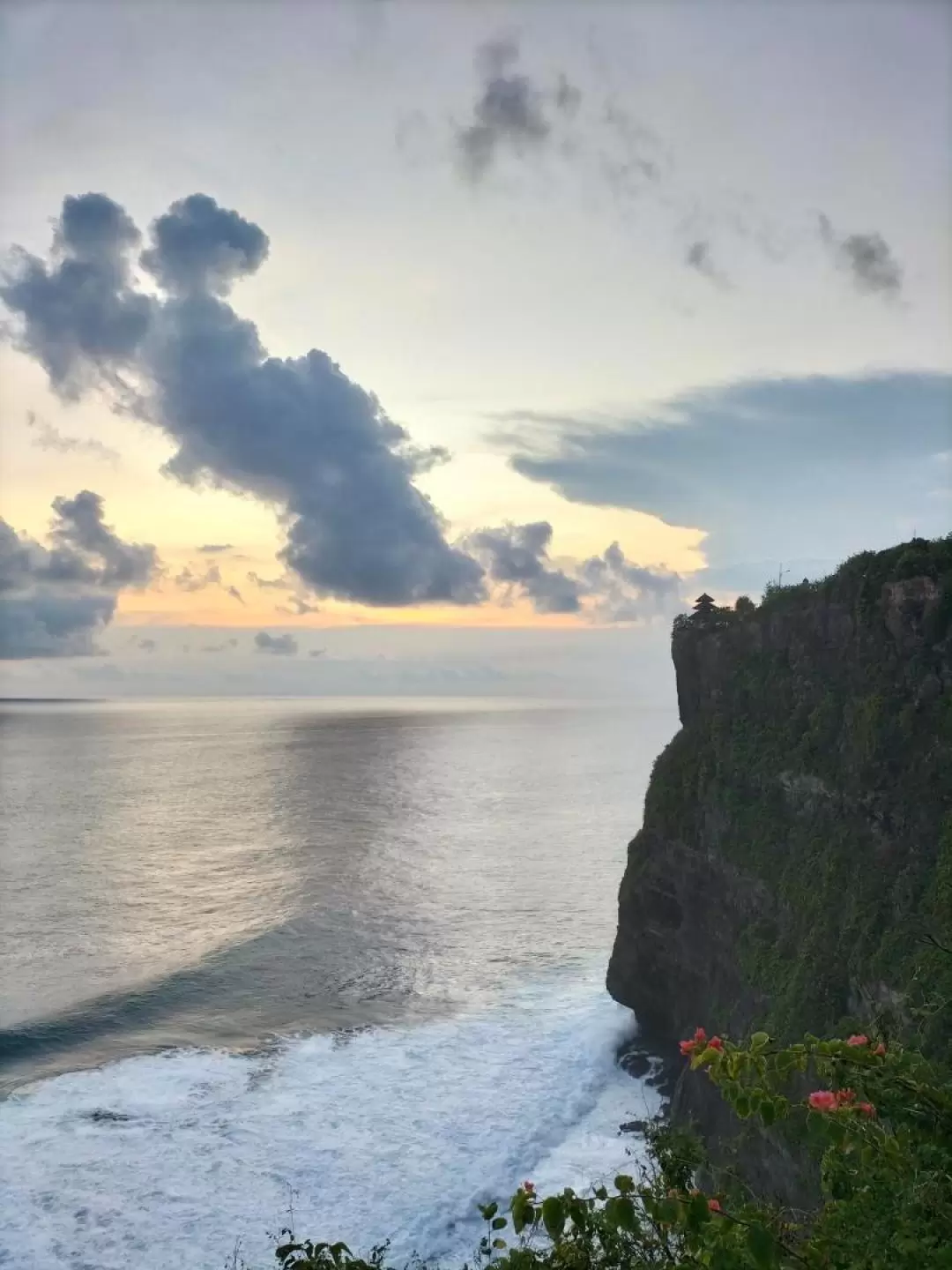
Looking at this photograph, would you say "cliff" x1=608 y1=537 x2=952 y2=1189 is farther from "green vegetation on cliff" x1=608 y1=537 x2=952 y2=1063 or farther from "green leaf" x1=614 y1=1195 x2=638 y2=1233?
"green leaf" x1=614 y1=1195 x2=638 y2=1233

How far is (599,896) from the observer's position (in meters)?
54.5

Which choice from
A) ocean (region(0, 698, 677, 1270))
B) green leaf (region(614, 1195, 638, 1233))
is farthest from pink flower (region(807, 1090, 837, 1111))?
ocean (region(0, 698, 677, 1270))

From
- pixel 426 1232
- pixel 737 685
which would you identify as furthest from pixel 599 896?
pixel 426 1232

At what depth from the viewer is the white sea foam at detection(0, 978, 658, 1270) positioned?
21.9 metres

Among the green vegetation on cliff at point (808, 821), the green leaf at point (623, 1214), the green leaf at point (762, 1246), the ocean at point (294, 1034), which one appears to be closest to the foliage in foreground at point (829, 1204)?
the green leaf at point (623, 1214)

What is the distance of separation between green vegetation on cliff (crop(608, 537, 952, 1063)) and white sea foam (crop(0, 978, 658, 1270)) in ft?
18.8

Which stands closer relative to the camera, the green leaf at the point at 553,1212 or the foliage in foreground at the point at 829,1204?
the green leaf at the point at 553,1212

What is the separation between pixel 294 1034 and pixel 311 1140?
837 centimetres

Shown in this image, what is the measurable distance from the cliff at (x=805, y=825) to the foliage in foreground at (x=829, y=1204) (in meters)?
9.57

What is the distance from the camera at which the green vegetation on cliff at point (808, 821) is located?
834 inches

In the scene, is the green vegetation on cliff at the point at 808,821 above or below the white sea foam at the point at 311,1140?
above

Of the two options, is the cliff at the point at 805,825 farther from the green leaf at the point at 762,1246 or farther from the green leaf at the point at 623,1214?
the green leaf at the point at 623,1214

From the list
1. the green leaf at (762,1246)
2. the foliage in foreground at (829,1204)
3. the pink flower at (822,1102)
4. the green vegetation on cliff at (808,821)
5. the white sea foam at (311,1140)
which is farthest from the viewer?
the white sea foam at (311,1140)

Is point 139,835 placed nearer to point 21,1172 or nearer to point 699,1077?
point 21,1172
